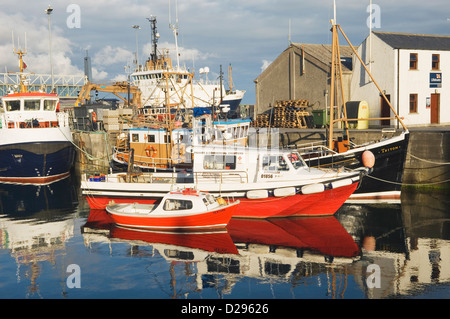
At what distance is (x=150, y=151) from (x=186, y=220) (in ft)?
27.9

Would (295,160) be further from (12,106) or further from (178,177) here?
(12,106)

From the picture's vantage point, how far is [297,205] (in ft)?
60.0

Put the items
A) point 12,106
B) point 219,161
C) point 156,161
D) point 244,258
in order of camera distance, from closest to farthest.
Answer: point 244,258 < point 219,161 < point 156,161 < point 12,106

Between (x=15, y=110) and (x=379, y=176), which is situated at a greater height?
(x=15, y=110)

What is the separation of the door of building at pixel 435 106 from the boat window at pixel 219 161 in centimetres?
1857

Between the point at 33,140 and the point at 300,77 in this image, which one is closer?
the point at 33,140

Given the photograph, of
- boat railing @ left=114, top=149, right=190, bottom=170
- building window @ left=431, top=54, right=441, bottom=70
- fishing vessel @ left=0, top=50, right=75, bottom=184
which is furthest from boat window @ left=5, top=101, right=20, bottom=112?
building window @ left=431, top=54, right=441, bottom=70

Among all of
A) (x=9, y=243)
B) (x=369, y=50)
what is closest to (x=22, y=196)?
(x=9, y=243)

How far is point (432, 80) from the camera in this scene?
1138 inches

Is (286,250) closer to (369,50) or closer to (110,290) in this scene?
(110,290)

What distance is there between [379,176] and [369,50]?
45.0 ft

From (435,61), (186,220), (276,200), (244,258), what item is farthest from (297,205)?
(435,61)

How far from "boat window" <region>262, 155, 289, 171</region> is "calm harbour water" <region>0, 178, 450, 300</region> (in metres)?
2.44

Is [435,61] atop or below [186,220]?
atop
